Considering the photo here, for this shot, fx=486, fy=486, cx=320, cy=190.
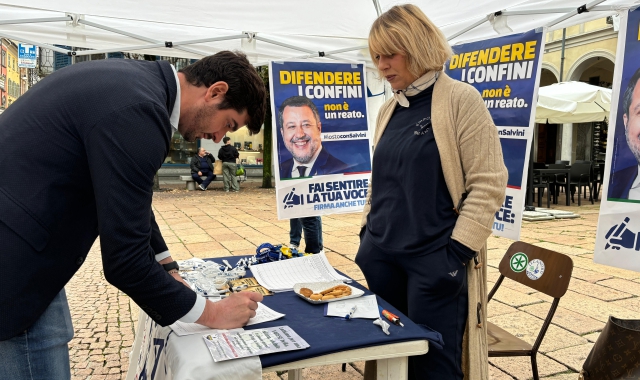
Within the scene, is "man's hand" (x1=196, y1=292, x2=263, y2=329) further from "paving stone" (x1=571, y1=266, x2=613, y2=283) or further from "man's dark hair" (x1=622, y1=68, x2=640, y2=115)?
"paving stone" (x1=571, y1=266, x2=613, y2=283)

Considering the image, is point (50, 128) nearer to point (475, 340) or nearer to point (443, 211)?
point (443, 211)

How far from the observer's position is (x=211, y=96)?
4.45 feet

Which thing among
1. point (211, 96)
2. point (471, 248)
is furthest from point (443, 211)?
point (211, 96)

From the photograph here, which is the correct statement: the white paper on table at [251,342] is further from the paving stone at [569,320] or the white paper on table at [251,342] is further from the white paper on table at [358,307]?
the paving stone at [569,320]

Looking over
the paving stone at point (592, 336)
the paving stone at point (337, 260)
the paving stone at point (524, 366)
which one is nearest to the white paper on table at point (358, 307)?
the paving stone at point (524, 366)

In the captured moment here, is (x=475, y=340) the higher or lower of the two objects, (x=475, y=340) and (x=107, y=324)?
the higher

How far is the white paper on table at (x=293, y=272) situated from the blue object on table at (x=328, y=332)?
0.27m

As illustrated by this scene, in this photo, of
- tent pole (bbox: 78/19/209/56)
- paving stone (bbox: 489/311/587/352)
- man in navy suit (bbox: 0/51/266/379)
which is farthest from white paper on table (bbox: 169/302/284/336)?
tent pole (bbox: 78/19/209/56)

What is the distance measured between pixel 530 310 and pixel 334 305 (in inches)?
108

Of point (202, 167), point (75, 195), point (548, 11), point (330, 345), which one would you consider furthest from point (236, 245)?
point (202, 167)

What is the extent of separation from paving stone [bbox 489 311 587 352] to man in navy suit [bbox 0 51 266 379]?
273 centimetres

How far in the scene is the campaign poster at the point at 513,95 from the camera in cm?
316

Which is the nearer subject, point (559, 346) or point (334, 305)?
point (334, 305)

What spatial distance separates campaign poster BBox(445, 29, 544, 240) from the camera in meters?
3.16
